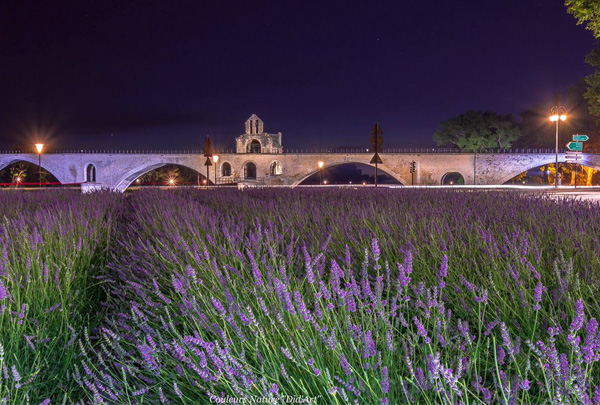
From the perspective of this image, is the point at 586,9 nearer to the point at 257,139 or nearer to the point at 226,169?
the point at 226,169

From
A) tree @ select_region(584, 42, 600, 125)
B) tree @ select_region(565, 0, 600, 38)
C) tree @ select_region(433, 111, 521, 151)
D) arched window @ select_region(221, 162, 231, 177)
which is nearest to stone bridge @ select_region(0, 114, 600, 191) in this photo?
arched window @ select_region(221, 162, 231, 177)

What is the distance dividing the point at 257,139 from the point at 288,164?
1340cm

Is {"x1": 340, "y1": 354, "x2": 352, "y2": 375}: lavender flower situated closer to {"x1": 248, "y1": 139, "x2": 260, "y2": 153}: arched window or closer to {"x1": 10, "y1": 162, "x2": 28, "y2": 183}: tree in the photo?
{"x1": 248, "y1": 139, "x2": 260, "y2": 153}: arched window

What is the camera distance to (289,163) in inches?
2450

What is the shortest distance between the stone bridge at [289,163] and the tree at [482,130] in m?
5.24

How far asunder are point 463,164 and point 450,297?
200 feet

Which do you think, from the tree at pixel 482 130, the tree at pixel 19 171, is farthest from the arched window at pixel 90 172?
the tree at pixel 482 130

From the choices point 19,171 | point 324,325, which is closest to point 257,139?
point 19,171

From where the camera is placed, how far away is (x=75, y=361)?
286cm

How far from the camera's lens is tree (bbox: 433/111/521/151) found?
213 ft

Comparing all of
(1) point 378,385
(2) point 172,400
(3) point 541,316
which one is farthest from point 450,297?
(2) point 172,400

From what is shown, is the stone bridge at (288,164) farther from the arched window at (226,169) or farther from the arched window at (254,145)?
the arched window at (254,145)

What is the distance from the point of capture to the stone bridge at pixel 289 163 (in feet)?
196

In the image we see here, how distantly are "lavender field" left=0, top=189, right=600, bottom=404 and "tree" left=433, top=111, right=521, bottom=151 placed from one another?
64.9 meters
